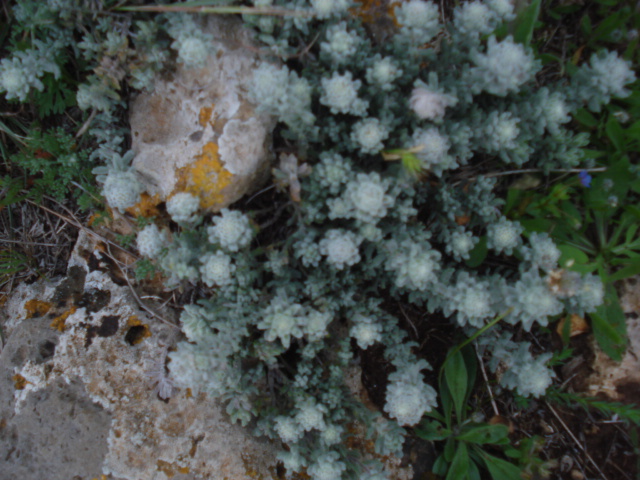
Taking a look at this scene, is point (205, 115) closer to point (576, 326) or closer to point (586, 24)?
point (586, 24)

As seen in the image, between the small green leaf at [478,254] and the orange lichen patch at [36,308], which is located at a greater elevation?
the small green leaf at [478,254]

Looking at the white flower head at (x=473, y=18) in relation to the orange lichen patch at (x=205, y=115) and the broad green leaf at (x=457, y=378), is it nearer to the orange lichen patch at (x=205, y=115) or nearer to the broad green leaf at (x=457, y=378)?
the orange lichen patch at (x=205, y=115)

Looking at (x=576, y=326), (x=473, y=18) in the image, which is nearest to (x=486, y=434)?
(x=576, y=326)

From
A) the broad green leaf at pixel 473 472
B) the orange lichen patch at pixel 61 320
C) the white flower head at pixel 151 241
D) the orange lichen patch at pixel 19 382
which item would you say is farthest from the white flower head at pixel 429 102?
the orange lichen patch at pixel 19 382

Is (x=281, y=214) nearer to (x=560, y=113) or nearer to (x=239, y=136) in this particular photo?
(x=239, y=136)

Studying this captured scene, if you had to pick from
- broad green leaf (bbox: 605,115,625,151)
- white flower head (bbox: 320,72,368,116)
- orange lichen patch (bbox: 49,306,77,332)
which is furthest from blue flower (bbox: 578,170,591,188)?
orange lichen patch (bbox: 49,306,77,332)

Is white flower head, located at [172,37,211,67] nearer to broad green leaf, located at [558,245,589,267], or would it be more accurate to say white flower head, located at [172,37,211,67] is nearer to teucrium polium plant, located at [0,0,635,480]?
teucrium polium plant, located at [0,0,635,480]
